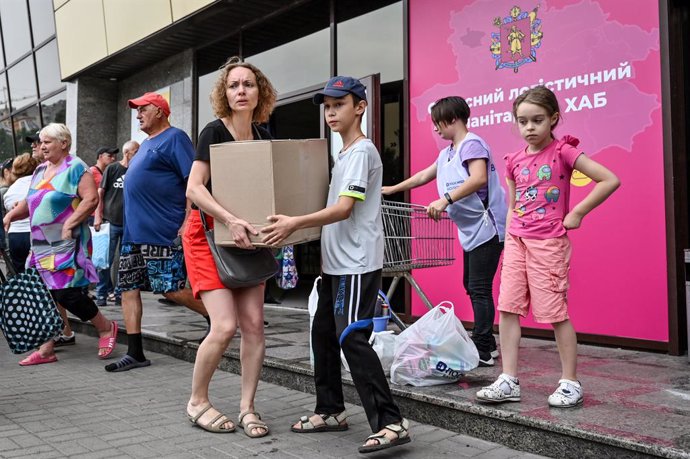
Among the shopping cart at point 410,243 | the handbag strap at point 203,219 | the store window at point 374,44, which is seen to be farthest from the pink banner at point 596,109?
the handbag strap at point 203,219

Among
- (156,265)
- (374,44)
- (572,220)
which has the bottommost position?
(156,265)

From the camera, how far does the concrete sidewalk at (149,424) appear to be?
10.8 ft

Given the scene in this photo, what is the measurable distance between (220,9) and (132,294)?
190 inches

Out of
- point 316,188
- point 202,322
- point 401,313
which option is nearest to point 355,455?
point 316,188

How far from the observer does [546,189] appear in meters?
3.47

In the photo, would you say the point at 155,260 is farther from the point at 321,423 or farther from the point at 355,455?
the point at 355,455

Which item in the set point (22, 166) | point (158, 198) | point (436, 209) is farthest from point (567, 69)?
point (22, 166)

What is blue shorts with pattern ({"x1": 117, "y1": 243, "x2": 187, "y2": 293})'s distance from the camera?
16.2ft

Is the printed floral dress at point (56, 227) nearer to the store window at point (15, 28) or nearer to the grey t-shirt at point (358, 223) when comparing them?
the grey t-shirt at point (358, 223)

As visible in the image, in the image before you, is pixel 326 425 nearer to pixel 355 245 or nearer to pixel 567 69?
pixel 355 245

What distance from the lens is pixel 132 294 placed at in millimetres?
5297

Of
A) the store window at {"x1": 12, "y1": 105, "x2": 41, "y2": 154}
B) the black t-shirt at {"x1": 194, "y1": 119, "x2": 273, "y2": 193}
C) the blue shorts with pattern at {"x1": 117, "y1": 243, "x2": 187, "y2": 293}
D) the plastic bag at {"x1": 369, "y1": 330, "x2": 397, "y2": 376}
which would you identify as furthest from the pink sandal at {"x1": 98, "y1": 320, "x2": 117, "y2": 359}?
the store window at {"x1": 12, "y1": 105, "x2": 41, "y2": 154}

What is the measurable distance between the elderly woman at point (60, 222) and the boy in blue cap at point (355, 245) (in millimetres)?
3324

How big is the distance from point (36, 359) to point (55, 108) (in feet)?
30.7
